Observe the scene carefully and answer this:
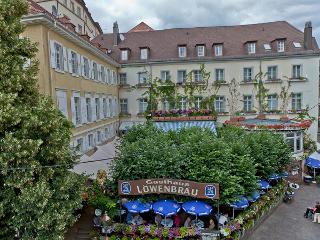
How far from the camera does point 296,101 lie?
35.0 m

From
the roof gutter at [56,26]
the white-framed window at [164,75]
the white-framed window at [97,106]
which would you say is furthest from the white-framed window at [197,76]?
the roof gutter at [56,26]

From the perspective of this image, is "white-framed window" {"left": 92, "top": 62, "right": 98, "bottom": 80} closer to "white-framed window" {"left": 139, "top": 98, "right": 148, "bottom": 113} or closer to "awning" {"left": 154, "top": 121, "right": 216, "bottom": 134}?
"awning" {"left": 154, "top": 121, "right": 216, "bottom": 134}

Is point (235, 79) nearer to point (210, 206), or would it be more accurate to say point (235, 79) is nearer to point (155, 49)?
point (155, 49)

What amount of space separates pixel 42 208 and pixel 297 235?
42.1 ft

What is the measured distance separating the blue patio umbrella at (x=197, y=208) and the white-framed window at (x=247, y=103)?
24.2 metres

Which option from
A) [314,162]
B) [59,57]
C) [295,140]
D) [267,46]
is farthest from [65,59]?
[267,46]

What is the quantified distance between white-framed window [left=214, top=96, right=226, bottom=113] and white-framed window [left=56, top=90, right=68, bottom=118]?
Answer: 68.4ft

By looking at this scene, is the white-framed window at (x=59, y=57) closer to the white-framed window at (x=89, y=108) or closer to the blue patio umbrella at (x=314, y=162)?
the white-framed window at (x=89, y=108)

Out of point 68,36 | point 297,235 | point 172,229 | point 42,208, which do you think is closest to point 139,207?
point 172,229

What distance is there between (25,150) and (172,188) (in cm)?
702

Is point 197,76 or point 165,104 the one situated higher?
point 197,76

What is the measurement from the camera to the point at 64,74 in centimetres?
2017

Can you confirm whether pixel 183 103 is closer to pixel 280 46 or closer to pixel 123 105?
pixel 123 105

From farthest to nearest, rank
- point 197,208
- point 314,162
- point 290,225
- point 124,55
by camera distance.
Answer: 1. point 124,55
2. point 314,162
3. point 290,225
4. point 197,208
